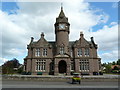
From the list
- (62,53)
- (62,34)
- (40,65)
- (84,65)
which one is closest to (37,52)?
(40,65)

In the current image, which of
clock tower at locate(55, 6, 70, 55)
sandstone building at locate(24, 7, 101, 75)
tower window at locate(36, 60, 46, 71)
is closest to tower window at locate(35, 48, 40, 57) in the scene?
sandstone building at locate(24, 7, 101, 75)

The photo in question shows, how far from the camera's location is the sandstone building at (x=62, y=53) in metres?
42.2

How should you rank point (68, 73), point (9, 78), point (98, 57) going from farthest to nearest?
point (98, 57)
point (68, 73)
point (9, 78)

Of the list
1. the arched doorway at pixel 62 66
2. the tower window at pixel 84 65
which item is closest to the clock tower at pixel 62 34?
the arched doorway at pixel 62 66

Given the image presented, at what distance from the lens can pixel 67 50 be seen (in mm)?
43594

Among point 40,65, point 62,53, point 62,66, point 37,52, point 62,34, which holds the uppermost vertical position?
point 62,34

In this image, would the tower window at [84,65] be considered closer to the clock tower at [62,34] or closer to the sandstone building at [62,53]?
the sandstone building at [62,53]

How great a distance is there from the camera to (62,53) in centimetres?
4256

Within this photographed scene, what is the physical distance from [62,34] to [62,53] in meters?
6.84

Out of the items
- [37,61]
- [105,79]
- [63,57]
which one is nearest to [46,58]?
[37,61]

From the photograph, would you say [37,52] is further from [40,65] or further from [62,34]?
[62,34]

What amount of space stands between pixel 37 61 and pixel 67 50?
11056 mm

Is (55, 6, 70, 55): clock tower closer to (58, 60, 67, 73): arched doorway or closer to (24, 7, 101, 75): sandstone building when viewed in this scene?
(24, 7, 101, 75): sandstone building

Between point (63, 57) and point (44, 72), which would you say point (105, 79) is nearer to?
point (63, 57)
